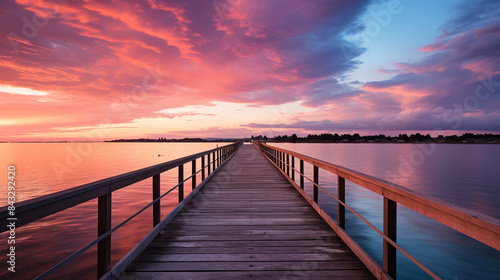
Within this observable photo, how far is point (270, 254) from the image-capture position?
11.3ft

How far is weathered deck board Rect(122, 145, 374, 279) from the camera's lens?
2971 mm

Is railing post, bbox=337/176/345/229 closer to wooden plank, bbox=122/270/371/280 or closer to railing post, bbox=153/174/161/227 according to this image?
wooden plank, bbox=122/270/371/280

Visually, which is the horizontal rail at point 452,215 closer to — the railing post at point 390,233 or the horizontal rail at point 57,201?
the railing post at point 390,233

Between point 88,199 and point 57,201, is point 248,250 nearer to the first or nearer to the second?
point 88,199

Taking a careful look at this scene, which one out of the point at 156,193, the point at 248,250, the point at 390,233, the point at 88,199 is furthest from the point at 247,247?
the point at 88,199

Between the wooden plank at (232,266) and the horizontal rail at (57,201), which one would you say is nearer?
the horizontal rail at (57,201)

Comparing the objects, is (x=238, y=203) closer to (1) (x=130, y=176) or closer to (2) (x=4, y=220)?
(1) (x=130, y=176)

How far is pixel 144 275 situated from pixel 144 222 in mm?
8190

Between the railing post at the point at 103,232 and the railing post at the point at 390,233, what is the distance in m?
2.76

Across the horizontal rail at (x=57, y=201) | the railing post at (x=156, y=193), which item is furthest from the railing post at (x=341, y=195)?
the horizontal rail at (x=57, y=201)

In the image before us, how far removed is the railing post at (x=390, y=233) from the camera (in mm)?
2520

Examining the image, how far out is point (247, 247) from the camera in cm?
366

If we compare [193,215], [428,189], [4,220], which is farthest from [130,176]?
[428,189]

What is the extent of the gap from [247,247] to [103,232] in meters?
1.93
